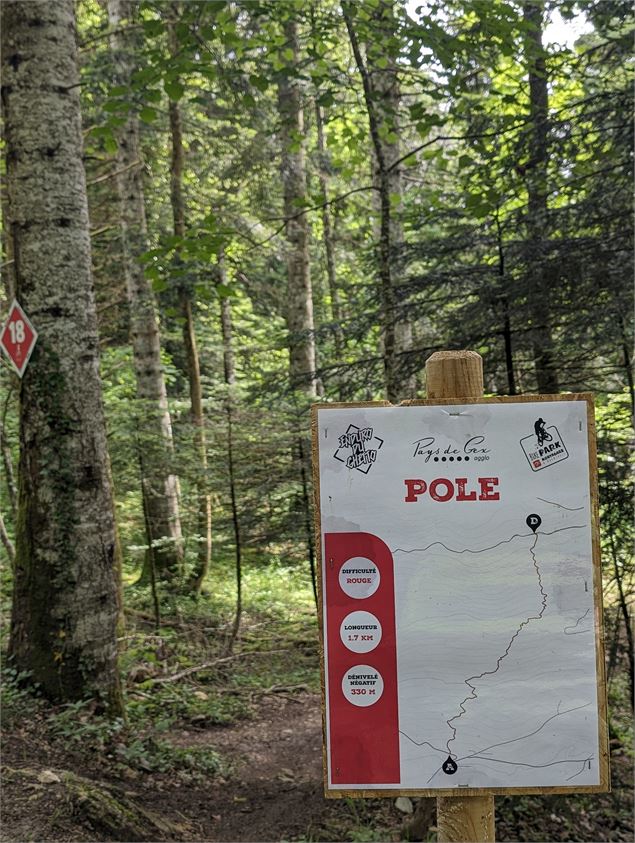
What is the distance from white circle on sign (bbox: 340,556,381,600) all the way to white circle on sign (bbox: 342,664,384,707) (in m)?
0.21

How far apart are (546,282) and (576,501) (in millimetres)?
3116

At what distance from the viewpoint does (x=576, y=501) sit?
6.08 feet

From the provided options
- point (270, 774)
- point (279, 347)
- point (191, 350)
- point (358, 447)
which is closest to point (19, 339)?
point (279, 347)

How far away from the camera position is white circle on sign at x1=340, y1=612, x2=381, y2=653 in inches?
73.2

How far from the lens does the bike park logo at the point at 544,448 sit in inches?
73.2

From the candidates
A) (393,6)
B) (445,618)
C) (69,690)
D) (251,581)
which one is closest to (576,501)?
(445,618)

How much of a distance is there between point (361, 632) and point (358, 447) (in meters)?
0.53

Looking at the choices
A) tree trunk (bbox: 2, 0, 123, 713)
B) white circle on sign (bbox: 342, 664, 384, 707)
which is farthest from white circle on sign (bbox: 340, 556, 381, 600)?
tree trunk (bbox: 2, 0, 123, 713)

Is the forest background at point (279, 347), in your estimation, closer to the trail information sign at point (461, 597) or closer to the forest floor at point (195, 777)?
the forest floor at point (195, 777)

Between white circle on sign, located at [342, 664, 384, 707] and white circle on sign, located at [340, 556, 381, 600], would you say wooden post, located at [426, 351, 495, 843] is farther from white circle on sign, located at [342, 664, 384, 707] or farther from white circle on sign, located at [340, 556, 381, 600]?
white circle on sign, located at [340, 556, 381, 600]

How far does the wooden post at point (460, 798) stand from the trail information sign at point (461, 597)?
Result: 0.07m

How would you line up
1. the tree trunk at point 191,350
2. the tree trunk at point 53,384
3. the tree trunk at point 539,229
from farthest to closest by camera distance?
1. the tree trunk at point 191,350
2. the tree trunk at point 539,229
3. the tree trunk at point 53,384

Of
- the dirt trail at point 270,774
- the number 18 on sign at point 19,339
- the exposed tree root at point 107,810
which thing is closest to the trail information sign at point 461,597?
the exposed tree root at point 107,810

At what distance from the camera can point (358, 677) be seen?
6.08 ft
